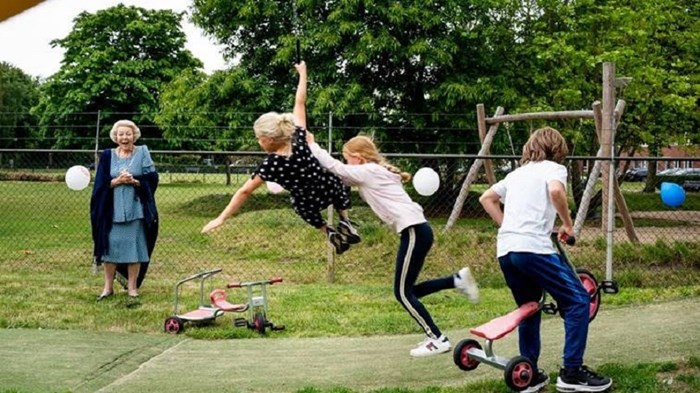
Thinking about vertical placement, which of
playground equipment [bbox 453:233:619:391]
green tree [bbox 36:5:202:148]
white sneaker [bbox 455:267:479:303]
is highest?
green tree [bbox 36:5:202:148]

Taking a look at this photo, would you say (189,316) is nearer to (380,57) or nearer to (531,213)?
(531,213)

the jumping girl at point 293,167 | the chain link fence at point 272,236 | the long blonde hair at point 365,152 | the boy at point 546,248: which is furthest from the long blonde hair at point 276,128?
the chain link fence at point 272,236

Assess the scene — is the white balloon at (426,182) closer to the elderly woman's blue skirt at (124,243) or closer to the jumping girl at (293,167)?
the jumping girl at (293,167)

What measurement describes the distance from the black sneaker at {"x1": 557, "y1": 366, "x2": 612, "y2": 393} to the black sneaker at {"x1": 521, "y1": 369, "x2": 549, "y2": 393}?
0.12 metres

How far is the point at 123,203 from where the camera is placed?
25.2 ft

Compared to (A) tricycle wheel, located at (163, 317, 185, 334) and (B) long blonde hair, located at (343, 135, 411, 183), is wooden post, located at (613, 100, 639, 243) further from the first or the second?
(A) tricycle wheel, located at (163, 317, 185, 334)

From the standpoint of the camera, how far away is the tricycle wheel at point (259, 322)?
6.68 metres

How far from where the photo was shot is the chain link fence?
32.3ft

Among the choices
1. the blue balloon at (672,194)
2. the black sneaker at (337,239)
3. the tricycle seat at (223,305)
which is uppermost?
the blue balloon at (672,194)

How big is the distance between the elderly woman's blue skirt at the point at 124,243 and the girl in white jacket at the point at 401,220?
3.32 metres

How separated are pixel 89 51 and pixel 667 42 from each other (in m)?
15.1

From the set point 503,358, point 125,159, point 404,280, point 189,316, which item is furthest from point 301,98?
point 125,159

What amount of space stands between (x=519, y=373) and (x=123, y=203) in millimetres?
4663

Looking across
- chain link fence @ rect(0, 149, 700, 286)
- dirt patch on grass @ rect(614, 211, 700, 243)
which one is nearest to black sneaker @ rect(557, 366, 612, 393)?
chain link fence @ rect(0, 149, 700, 286)
